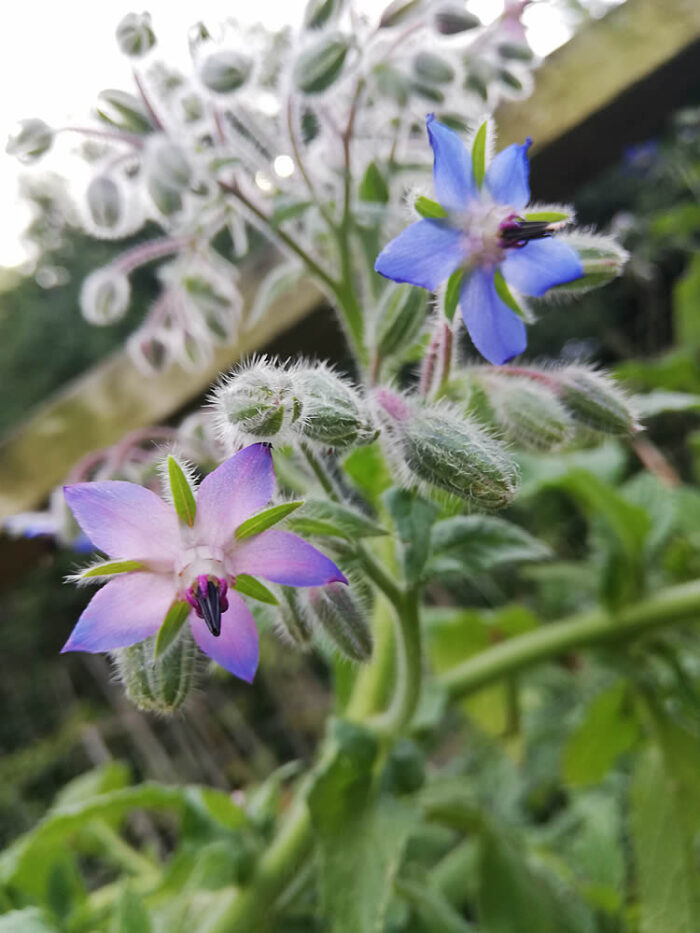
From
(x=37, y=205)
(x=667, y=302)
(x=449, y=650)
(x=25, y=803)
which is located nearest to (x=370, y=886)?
(x=449, y=650)

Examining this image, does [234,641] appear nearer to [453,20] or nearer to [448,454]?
[448,454]

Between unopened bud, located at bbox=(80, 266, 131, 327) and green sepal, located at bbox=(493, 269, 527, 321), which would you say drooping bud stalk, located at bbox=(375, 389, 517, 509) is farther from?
unopened bud, located at bbox=(80, 266, 131, 327)

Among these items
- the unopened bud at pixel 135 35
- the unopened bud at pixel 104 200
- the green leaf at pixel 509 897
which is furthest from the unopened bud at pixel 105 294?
the green leaf at pixel 509 897

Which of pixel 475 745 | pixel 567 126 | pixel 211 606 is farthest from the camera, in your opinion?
pixel 475 745

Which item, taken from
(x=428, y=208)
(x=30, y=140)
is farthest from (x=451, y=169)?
(x=30, y=140)

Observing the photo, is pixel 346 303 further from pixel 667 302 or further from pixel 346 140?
pixel 667 302

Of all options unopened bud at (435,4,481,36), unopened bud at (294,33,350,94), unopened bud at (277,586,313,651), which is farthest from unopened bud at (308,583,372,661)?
unopened bud at (435,4,481,36)
